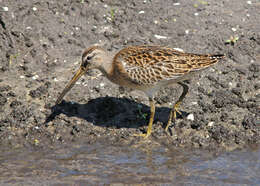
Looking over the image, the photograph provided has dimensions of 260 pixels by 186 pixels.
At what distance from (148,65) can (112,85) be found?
1563mm

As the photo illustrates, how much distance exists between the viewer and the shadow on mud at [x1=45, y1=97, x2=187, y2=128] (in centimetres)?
882

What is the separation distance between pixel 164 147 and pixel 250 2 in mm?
5205

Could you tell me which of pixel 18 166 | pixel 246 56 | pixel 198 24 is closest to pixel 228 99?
pixel 246 56

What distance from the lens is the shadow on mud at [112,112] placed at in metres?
8.82

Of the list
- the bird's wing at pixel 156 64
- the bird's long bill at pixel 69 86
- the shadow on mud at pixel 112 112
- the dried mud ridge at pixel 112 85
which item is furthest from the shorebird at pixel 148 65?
the dried mud ridge at pixel 112 85

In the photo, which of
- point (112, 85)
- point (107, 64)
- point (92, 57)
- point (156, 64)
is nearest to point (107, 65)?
point (107, 64)

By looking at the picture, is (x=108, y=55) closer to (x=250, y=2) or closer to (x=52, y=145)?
(x=52, y=145)

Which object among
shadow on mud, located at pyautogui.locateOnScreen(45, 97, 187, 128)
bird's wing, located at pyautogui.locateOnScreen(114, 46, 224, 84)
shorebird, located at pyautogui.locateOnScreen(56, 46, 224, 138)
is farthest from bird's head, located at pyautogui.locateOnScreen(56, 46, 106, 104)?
shadow on mud, located at pyautogui.locateOnScreen(45, 97, 187, 128)

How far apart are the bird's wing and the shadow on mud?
0.96 meters

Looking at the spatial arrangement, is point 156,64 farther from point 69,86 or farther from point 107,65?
point 69,86

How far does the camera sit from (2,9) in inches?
408

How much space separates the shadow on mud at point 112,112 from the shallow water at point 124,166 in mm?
717

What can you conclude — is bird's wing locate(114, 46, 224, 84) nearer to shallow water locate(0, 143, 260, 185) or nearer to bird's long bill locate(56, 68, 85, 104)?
bird's long bill locate(56, 68, 85, 104)

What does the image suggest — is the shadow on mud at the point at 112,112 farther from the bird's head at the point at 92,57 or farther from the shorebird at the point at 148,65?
the bird's head at the point at 92,57
